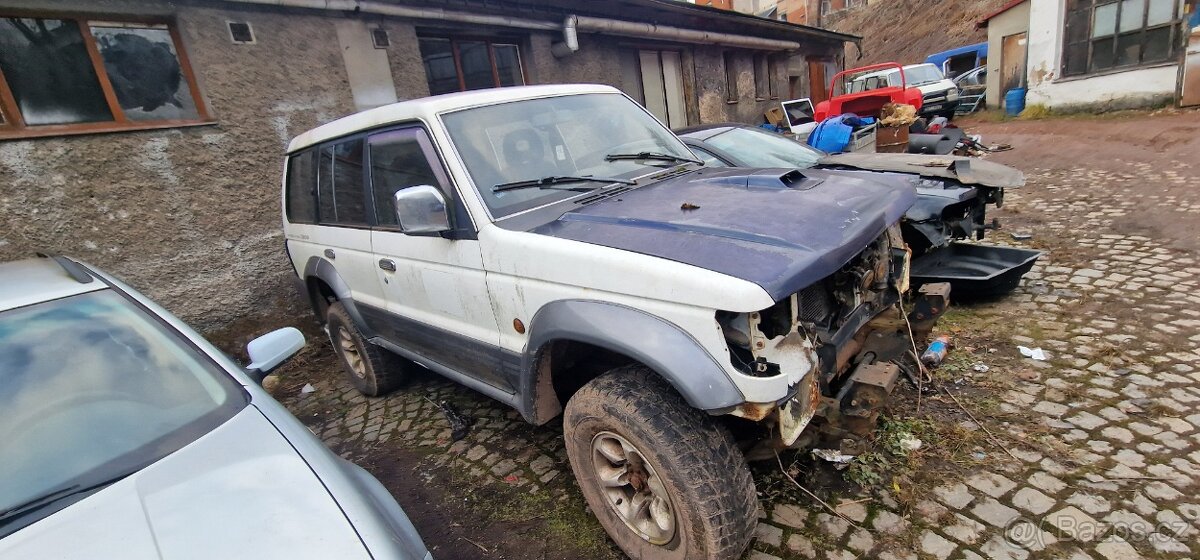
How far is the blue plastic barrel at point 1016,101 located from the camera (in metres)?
15.4

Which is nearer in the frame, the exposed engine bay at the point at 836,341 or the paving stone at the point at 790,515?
the exposed engine bay at the point at 836,341

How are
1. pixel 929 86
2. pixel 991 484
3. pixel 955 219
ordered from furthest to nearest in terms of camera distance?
1. pixel 929 86
2. pixel 955 219
3. pixel 991 484

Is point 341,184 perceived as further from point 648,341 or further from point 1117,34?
point 1117,34

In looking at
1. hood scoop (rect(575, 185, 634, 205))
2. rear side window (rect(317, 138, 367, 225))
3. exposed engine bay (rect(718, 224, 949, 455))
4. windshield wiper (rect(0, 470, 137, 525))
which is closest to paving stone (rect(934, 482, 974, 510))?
exposed engine bay (rect(718, 224, 949, 455))

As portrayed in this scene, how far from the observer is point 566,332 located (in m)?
2.08

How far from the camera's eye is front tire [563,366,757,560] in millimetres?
1880

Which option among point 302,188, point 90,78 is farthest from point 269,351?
point 90,78

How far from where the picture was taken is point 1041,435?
264 cm

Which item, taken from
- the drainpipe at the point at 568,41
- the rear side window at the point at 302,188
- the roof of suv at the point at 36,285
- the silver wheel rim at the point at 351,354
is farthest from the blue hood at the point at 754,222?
the drainpipe at the point at 568,41

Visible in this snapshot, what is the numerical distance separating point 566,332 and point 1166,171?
9.78 metres

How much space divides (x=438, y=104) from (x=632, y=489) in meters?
2.09

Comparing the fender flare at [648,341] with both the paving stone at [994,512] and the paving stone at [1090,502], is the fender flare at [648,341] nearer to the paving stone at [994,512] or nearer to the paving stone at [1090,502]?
the paving stone at [994,512]

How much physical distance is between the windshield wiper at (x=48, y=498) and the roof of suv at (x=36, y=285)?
2.73 ft

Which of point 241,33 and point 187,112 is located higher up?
point 241,33
